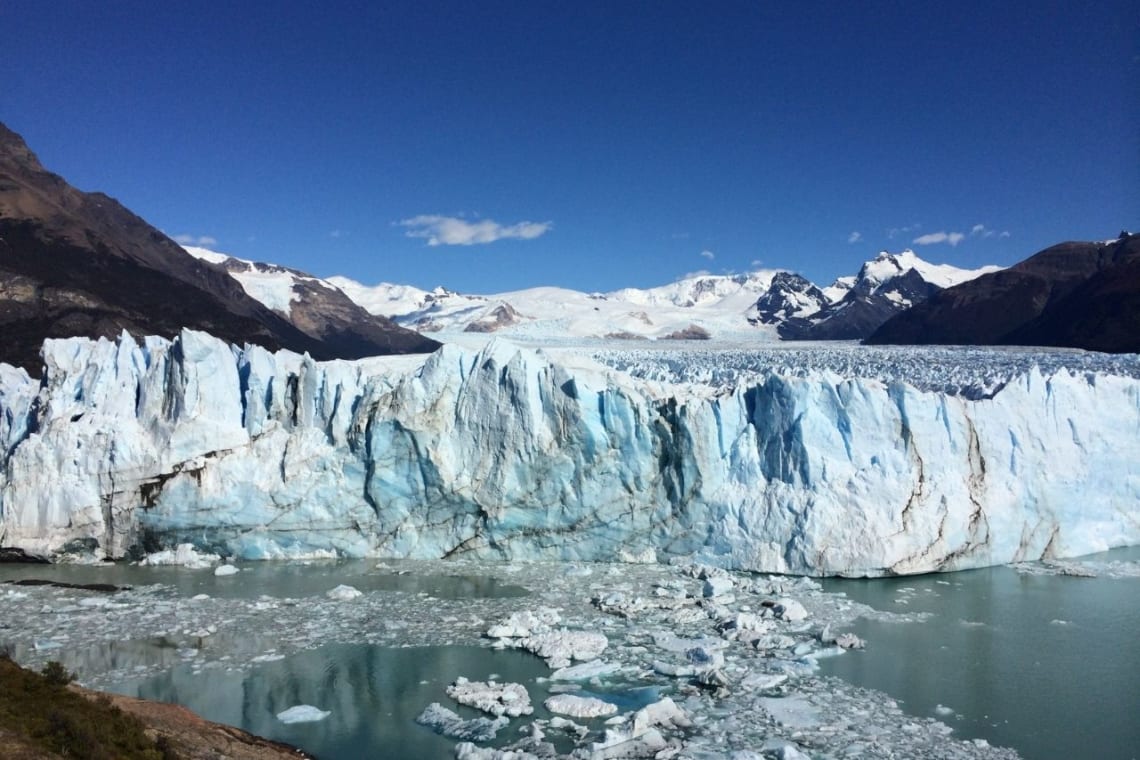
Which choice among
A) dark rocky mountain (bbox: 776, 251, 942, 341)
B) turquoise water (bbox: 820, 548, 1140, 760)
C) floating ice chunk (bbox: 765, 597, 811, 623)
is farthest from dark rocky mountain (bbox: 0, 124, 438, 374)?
dark rocky mountain (bbox: 776, 251, 942, 341)

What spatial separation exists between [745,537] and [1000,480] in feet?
13.2

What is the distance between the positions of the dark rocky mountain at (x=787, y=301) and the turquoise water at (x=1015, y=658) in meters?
65.4

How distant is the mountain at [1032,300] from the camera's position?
116 feet

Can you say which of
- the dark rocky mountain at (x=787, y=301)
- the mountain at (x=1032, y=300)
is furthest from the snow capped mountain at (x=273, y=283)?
the mountain at (x=1032, y=300)

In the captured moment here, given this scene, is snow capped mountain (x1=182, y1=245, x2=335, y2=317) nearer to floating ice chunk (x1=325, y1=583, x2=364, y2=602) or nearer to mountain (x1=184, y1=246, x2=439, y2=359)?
mountain (x1=184, y1=246, x2=439, y2=359)

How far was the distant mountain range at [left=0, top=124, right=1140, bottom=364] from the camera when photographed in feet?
111

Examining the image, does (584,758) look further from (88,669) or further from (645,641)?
(88,669)

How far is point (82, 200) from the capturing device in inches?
1992

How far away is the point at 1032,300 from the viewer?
4547 centimetres

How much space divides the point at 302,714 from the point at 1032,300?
47.2 metres

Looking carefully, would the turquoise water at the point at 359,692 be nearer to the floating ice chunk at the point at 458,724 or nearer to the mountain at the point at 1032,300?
the floating ice chunk at the point at 458,724

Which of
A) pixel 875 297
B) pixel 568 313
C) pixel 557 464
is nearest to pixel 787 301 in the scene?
pixel 875 297

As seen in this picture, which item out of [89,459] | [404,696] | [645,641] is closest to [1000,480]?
[645,641]

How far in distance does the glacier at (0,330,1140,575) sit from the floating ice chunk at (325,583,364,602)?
83.3 inches
